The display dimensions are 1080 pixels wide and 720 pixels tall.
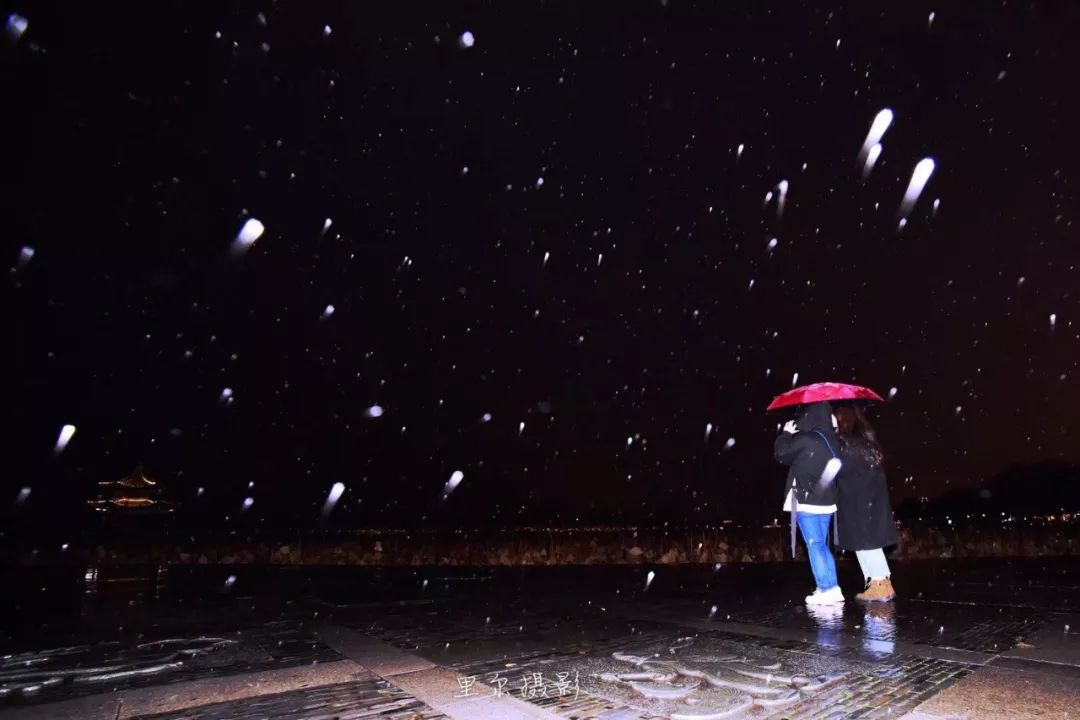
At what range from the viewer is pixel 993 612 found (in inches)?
224

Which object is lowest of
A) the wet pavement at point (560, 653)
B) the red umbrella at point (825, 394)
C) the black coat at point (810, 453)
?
the wet pavement at point (560, 653)

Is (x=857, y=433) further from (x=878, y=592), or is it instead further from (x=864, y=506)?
(x=878, y=592)

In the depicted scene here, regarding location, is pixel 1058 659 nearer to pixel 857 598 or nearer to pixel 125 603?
pixel 857 598

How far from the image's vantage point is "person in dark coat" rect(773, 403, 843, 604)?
6.13 metres

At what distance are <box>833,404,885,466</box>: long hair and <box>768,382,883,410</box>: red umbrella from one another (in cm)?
21

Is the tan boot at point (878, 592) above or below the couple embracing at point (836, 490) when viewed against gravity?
below

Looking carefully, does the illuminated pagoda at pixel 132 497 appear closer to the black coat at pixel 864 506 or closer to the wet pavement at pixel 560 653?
the wet pavement at pixel 560 653

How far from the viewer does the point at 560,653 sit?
4.51m

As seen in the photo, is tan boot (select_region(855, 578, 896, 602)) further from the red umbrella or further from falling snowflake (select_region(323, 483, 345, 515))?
falling snowflake (select_region(323, 483, 345, 515))

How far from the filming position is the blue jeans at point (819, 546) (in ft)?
20.4

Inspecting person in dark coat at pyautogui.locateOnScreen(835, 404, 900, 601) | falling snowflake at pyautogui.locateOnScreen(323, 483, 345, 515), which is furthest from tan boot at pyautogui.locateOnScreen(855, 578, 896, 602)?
falling snowflake at pyautogui.locateOnScreen(323, 483, 345, 515)

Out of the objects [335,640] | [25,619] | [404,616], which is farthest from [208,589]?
[335,640]

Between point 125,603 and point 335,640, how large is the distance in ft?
15.5

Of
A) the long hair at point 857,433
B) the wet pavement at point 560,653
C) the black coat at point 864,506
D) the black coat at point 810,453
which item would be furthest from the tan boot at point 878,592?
the long hair at point 857,433
